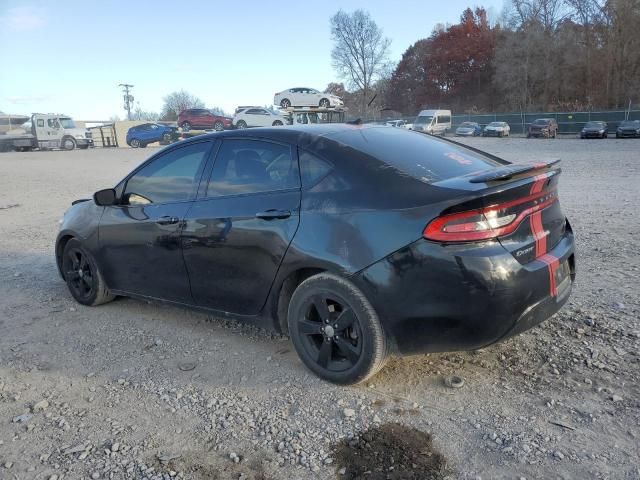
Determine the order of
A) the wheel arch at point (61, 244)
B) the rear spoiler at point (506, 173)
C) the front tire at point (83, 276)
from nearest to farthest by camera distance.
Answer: the rear spoiler at point (506, 173) → the front tire at point (83, 276) → the wheel arch at point (61, 244)

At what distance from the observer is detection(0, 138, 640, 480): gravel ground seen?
253cm

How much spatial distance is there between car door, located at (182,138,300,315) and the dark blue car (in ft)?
119

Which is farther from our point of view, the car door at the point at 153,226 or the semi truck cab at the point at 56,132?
the semi truck cab at the point at 56,132

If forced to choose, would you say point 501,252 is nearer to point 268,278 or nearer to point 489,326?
point 489,326

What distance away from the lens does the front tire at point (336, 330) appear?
302cm

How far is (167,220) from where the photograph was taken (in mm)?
3961

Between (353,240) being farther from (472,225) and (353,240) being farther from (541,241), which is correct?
(541,241)

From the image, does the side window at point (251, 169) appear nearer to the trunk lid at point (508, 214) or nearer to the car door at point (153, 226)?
the car door at point (153, 226)

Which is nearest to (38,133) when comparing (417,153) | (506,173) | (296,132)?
(296,132)

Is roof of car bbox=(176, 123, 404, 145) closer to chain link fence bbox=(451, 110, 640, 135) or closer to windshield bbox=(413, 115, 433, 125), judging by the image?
windshield bbox=(413, 115, 433, 125)

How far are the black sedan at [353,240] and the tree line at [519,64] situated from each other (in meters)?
36.8

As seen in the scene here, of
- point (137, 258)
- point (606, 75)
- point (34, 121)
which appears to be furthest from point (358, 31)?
point (137, 258)

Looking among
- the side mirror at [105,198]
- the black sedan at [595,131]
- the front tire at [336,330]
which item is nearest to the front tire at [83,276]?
the side mirror at [105,198]

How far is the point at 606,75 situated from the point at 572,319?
5845 cm
